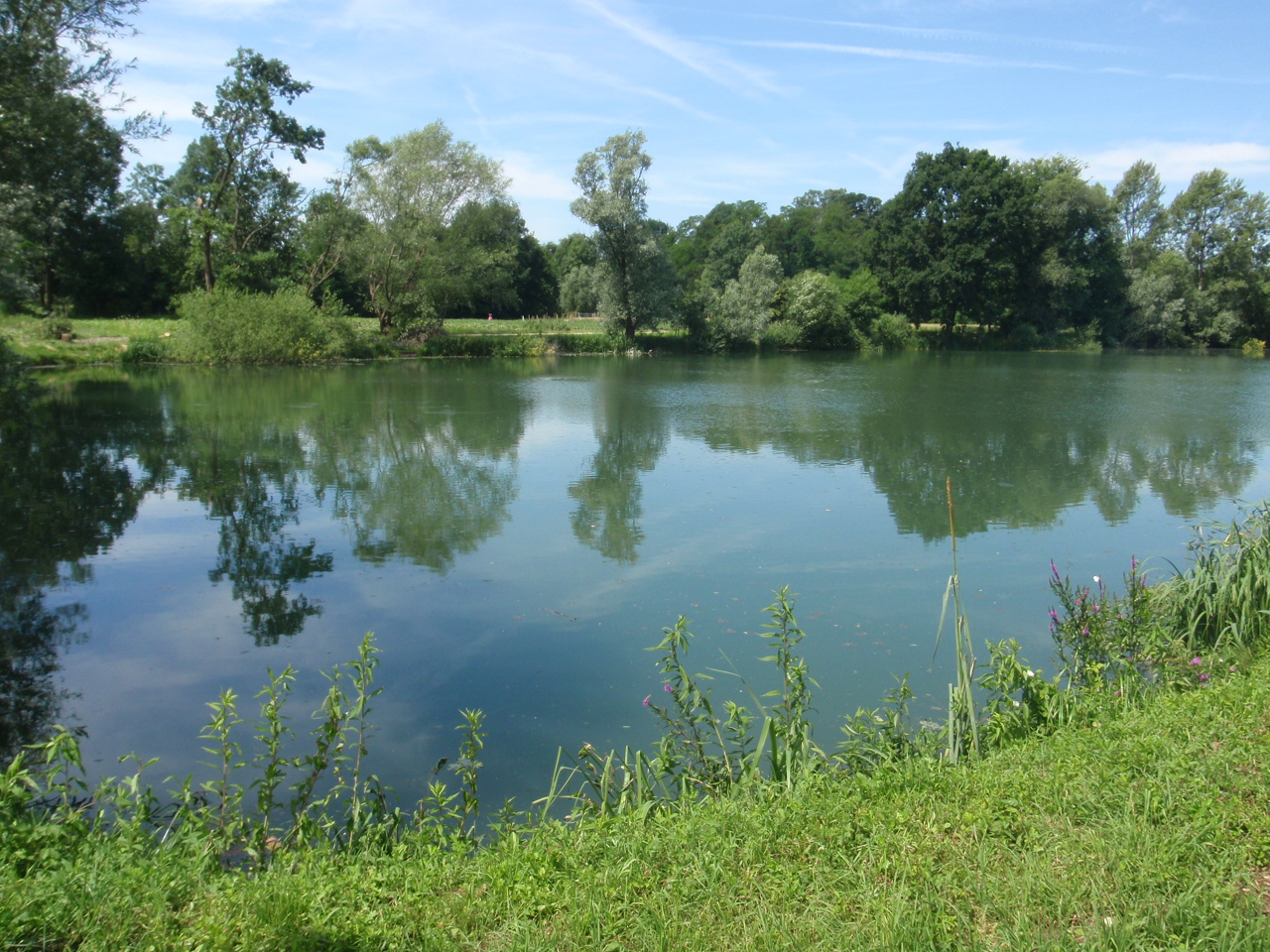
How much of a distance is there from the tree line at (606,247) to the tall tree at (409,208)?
9 cm

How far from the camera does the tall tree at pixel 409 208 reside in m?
35.8

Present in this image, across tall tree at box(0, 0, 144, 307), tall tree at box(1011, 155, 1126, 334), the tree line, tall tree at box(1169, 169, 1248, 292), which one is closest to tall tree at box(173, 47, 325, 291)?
the tree line

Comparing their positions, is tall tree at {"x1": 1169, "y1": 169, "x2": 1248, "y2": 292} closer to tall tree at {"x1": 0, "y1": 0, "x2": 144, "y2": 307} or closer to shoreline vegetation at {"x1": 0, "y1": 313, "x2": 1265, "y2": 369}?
shoreline vegetation at {"x1": 0, "y1": 313, "x2": 1265, "y2": 369}

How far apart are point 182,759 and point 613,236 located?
121 ft

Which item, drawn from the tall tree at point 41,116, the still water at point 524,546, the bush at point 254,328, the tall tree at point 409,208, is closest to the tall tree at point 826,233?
the tall tree at point 409,208

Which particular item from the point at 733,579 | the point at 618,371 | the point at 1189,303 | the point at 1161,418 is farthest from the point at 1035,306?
the point at 733,579

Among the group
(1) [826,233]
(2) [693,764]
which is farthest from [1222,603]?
(1) [826,233]

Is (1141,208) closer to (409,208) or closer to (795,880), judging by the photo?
(409,208)

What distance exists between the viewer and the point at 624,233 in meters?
39.1

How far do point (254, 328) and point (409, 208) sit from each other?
961cm

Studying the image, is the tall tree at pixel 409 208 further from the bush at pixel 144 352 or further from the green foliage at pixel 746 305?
the green foliage at pixel 746 305

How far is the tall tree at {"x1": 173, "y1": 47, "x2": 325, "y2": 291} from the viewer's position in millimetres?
31609

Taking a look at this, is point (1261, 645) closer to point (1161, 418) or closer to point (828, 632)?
point (828, 632)

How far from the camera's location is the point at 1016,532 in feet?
30.1
